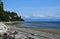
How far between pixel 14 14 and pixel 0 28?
513ft

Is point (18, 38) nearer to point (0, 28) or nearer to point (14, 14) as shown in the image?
point (0, 28)

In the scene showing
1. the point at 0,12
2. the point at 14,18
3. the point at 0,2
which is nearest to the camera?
the point at 0,12

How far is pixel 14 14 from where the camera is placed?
7288 inches

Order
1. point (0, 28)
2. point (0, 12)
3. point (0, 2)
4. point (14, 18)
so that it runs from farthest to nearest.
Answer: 1. point (14, 18)
2. point (0, 2)
3. point (0, 12)
4. point (0, 28)

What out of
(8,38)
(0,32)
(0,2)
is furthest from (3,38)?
(0,2)

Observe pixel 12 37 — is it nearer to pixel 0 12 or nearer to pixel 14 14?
pixel 0 12

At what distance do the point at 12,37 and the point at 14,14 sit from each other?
529 ft

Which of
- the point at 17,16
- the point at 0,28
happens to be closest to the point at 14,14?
the point at 17,16

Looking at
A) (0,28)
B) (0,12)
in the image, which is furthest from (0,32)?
(0,12)

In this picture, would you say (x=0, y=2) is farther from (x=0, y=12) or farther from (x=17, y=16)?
(x=17, y=16)

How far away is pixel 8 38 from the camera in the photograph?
A: 79.6 ft

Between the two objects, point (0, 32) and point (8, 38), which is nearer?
point (8, 38)

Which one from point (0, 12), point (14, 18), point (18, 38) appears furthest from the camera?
point (14, 18)

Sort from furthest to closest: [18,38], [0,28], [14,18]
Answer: [14,18] → [0,28] → [18,38]
